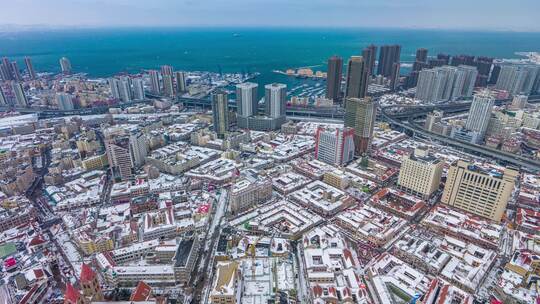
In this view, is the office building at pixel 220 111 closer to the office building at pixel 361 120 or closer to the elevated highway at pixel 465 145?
the office building at pixel 361 120

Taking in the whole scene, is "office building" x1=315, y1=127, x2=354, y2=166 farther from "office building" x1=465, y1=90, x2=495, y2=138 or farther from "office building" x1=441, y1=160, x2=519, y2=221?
"office building" x1=465, y1=90, x2=495, y2=138

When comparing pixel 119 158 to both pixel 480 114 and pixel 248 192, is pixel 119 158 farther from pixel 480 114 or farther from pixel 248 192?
pixel 480 114

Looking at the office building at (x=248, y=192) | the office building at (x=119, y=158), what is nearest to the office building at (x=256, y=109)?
the office building at (x=248, y=192)

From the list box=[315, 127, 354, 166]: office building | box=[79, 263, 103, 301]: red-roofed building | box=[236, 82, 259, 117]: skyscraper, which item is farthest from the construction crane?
box=[236, 82, 259, 117]: skyscraper

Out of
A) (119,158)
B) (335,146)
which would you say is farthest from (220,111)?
(335,146)

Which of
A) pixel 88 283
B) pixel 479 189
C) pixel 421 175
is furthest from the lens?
pixel 421 175

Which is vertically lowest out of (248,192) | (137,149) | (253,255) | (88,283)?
(253,255)

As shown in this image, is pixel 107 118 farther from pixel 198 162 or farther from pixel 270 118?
pixel 270 118
